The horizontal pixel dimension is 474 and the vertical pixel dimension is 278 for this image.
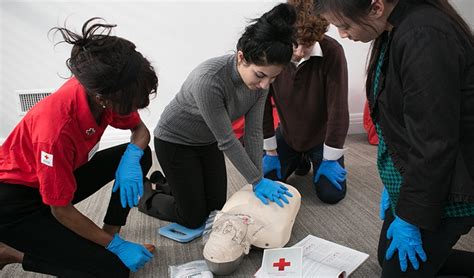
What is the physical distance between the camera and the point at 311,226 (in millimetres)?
1649

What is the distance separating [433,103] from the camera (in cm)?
82

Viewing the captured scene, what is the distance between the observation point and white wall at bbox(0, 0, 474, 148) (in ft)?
7.65

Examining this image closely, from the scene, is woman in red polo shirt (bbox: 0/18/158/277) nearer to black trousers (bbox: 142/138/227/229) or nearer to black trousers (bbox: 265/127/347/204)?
black trousers (bbox: 142/138/227/229)

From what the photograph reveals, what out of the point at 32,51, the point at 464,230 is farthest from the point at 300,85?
the point at 32,51

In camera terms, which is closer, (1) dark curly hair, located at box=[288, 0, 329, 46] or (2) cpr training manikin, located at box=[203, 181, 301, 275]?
(2) cpr training manikin, located at box=[203, 181, 301, 275]

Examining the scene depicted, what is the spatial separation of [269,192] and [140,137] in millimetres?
507

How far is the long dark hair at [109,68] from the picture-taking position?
997mm

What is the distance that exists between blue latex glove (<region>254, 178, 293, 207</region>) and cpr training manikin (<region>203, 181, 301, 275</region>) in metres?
0.02

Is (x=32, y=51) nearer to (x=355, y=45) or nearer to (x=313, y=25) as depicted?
(x=313, y=25)

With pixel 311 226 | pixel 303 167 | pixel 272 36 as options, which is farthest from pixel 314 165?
pixel 272 36

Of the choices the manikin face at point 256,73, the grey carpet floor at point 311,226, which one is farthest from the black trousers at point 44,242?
the manikin face at point 256,73

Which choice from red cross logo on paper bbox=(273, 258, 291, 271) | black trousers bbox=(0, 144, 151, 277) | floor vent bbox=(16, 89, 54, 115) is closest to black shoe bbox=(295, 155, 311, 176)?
red cross logo on paper bbox=(273, 258, 291, 271)

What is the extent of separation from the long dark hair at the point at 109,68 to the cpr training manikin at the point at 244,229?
1.71 feet

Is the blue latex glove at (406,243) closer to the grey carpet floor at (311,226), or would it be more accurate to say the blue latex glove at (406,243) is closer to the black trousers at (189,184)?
the grey carpet floor at (311,226)
